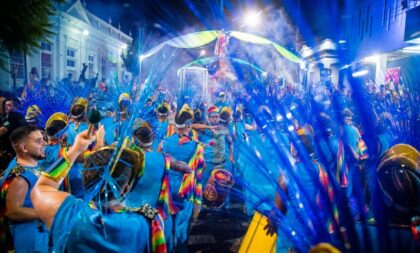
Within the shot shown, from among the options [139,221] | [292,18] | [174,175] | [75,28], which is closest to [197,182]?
[174,175]

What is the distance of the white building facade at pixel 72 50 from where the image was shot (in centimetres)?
2168

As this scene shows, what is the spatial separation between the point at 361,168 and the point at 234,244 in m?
2.31

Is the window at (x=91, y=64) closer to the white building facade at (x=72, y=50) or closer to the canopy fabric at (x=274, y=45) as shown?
the white building facade at (x=72, y=50)

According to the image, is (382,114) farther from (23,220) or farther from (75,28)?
(75,28)

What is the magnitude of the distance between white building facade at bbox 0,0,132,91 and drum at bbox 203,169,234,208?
38.8ft

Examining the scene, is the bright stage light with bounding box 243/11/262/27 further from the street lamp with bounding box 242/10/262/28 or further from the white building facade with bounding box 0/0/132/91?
the white building facade with bounding box 0/0/132/91

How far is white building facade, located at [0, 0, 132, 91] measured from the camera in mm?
21683

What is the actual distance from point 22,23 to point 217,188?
18.6ft

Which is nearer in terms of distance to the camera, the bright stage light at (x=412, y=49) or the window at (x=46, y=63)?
the bright stage light at (x=412, y=49)

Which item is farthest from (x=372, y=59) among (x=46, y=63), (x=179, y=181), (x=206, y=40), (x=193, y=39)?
(x=46, y=63)

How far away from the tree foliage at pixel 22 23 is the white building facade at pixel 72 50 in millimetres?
7354

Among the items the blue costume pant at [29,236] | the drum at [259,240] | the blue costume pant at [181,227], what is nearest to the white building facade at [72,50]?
the blue costume pant at [181,227]

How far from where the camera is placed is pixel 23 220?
2.65 m

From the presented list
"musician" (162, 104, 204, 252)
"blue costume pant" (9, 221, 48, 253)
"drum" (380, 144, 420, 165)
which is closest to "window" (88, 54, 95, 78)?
"musician" (162, 104, 204, 252)
